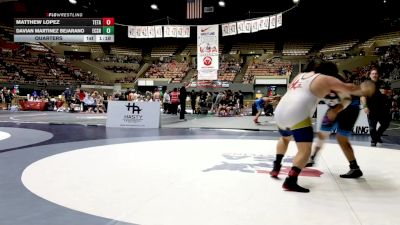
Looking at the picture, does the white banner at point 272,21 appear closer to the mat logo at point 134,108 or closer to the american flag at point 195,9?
the american flag at point 195,9

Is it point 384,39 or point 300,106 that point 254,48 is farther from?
point 300,106

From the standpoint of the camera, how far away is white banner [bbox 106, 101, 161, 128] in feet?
31.8

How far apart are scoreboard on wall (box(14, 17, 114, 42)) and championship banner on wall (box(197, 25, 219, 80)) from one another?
Result: 12.8 ft

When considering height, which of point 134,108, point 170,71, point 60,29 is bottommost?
point 134,108

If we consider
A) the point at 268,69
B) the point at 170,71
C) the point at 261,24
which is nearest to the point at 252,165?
the point at 261,24

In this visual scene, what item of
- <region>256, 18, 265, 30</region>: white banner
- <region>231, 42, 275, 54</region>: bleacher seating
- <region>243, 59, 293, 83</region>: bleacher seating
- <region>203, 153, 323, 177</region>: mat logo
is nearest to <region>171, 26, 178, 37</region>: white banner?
<region>256, 18, 265, 30</region>: white banner

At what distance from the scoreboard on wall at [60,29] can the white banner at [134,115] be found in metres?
3.79

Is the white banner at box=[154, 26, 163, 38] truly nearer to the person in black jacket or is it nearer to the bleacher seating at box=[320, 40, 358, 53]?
the person in black jacket

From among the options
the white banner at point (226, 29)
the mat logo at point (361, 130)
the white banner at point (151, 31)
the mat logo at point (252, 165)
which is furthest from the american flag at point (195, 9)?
the mat logo at point (252, 165)

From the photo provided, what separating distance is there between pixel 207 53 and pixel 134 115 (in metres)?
5.87

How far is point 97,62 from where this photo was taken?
1519 inches

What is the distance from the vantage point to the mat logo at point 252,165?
382cm

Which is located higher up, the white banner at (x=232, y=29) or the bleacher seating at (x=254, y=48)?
the bleacher seating at (x=254, y=48)

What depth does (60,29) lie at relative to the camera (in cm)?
1215
